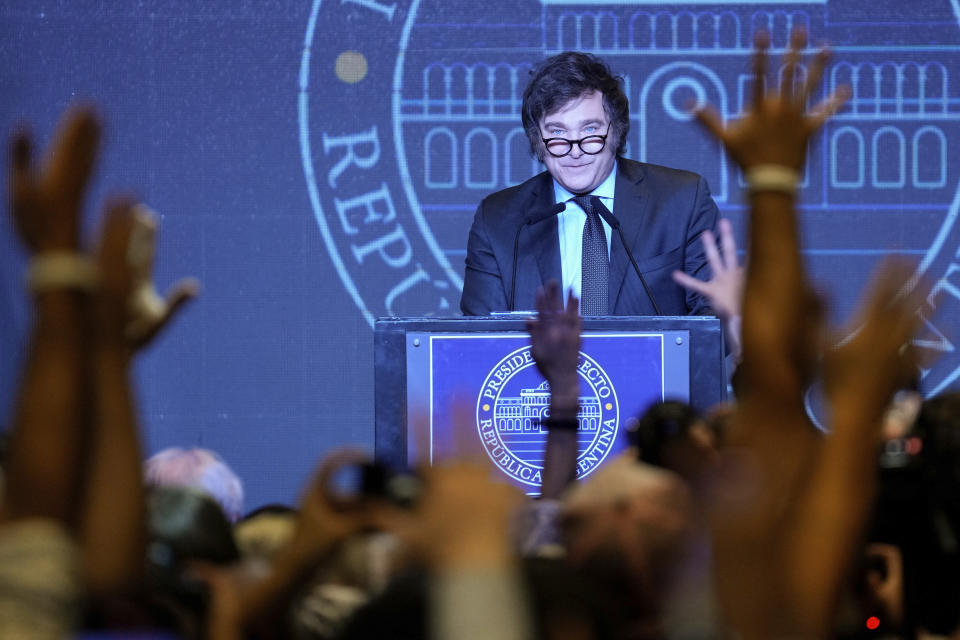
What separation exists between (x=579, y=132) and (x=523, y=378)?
1148 mm

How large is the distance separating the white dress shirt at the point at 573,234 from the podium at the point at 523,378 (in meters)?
0.73

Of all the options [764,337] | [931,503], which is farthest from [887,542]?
[764,337]

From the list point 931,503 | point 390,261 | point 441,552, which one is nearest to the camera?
point 441,552

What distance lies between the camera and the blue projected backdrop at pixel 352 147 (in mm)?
5109

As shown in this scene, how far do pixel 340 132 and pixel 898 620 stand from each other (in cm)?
389

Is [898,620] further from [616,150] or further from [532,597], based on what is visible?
[616,150]

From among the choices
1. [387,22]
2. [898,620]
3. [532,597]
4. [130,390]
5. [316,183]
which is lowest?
[898,620]

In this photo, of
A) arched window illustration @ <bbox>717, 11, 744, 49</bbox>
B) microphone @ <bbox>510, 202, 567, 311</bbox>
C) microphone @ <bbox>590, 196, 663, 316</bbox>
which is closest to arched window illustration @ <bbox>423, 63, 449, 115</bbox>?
arched window illustration @ <bbox>717, 11, 744, 49</bbox>

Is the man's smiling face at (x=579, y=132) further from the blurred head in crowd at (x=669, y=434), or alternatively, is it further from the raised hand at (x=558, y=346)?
the blurred head in crowd at (x=669, y=434)

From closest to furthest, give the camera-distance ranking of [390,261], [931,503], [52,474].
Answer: [52,474] < [931,503] < [390,261]

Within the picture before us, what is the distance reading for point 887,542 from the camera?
1653mm

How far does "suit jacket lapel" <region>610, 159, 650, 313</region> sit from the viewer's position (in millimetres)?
3715

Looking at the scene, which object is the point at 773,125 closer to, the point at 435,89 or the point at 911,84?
the point at 435,89

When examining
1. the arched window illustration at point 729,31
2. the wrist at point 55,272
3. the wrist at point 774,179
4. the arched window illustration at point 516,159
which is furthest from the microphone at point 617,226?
the wrist at point 55,272
